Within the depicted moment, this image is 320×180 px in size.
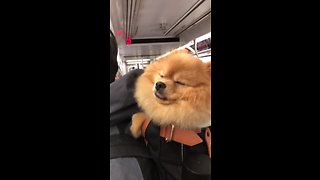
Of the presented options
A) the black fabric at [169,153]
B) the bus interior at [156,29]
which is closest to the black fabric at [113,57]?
the bus interior at [156,29]

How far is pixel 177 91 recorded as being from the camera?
0.40 meters

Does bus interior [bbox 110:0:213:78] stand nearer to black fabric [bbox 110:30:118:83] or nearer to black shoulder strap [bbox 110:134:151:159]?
black fabric [bbox 110:30:118:83]

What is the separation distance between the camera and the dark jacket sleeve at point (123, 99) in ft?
1.40

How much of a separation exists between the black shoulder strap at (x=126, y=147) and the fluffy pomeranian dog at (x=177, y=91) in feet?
0.18

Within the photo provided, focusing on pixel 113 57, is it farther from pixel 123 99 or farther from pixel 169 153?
pixel 169 153

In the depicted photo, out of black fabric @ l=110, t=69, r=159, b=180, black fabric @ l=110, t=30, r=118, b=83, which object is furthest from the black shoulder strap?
black fabric @ l=110, t=30, r=118, b=83

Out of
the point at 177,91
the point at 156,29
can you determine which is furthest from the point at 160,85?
the point at 156,29

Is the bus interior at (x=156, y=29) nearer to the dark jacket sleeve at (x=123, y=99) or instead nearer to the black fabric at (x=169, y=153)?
the dark jacket sleeve at (x=123, y=99)
